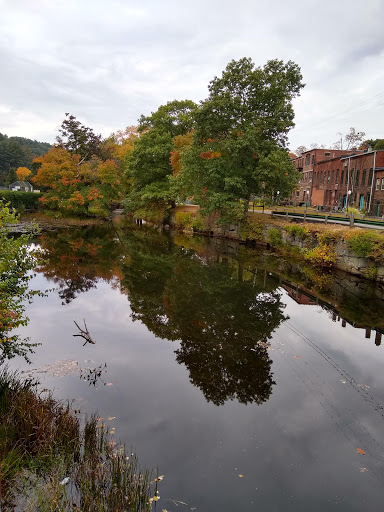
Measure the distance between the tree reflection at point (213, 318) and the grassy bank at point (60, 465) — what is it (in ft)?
10.3

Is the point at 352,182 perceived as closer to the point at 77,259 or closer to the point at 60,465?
the point at 77,259

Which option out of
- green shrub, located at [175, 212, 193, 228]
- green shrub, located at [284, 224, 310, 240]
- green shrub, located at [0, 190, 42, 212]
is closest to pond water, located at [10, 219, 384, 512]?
green shrub, located at [284, 224, 310, 240]

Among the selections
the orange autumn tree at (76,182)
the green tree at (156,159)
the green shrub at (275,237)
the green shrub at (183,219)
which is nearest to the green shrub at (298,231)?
the green shrub at (275,237)

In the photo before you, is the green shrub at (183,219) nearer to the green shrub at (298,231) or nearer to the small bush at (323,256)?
the green shrub at (298,231)

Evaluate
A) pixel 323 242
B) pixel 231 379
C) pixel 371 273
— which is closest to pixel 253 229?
pixel 323 242

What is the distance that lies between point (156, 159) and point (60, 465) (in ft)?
141

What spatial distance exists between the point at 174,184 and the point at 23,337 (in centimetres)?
3269

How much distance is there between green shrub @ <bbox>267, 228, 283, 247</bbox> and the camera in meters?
30.9

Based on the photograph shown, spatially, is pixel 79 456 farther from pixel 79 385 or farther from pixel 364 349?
pixel 364 349

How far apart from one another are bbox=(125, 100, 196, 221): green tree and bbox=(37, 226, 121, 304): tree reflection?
10194mm

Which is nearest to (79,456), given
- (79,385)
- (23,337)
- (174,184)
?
(79,385)

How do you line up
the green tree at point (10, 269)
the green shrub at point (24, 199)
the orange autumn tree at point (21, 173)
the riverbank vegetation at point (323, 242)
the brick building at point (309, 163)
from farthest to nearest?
the orange autumn tree at point (21, 173) → the brick building at point (309, 163) → the green shrub at point (24, 199) → the riverbank vegetation at point (323, 242) → the green tree at point (10, 269)

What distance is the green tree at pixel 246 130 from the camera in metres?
30.1

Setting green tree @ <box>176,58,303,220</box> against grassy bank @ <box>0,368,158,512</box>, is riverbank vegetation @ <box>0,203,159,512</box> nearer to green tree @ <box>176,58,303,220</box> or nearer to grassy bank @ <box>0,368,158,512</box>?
grassy bank @ <box>0,368,158,512</box>
